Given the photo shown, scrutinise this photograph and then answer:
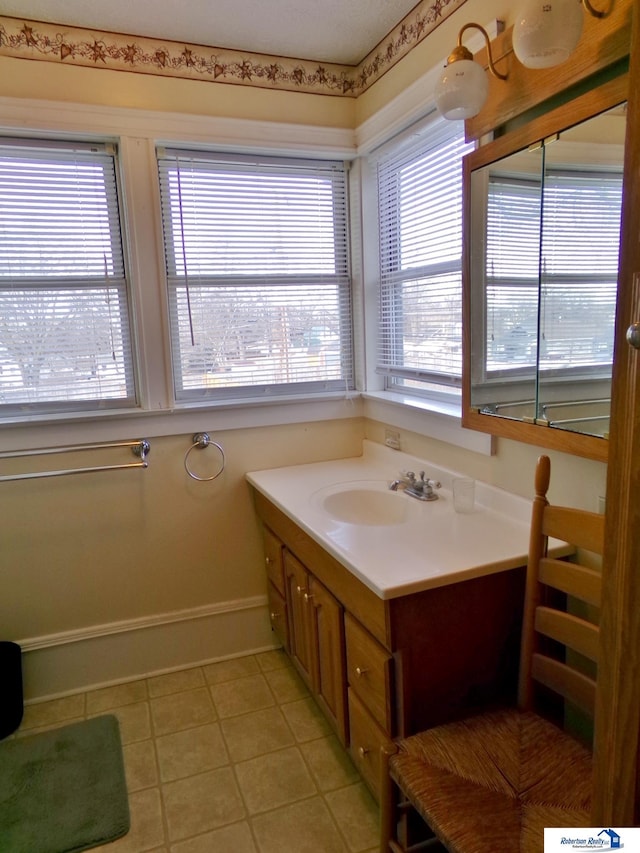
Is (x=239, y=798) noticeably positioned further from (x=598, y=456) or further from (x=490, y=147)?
(x=490, y=147)

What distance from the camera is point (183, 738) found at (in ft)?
6.70

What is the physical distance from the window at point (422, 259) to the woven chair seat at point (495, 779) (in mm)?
1137

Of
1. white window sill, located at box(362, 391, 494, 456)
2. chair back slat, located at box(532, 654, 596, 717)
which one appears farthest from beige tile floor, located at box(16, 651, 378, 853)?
white window sill, located at box(362, 391, 494, 456)

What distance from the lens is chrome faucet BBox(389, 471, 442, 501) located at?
6.42ft

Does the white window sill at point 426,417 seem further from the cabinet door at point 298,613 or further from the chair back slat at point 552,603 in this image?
the cabinet door at point 298,613

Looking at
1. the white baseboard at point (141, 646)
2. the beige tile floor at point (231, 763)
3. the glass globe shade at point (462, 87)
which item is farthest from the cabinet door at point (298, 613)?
the glass globe shade at point (462, 87)

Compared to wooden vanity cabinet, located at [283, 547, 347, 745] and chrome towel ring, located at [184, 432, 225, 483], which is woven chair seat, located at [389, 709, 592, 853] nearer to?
wooden vanity cabinet, located at [283, 547, 347, 745]

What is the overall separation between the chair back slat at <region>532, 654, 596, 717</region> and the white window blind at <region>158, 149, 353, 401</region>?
1565 millimetres

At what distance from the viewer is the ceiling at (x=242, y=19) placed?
1.89 metres

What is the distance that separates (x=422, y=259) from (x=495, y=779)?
171 cm

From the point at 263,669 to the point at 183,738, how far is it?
47cm

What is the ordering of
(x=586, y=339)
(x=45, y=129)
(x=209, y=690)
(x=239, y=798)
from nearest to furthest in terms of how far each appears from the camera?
(x=586, y=339) < (x=239, y=798) < (x=45, y=129) < (x=209, y=690)

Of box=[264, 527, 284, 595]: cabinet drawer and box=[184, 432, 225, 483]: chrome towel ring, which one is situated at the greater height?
box=[184, 432, 225, 483]: chrome towel ring

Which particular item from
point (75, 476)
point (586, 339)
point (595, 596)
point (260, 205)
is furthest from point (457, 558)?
point (260, 205)
